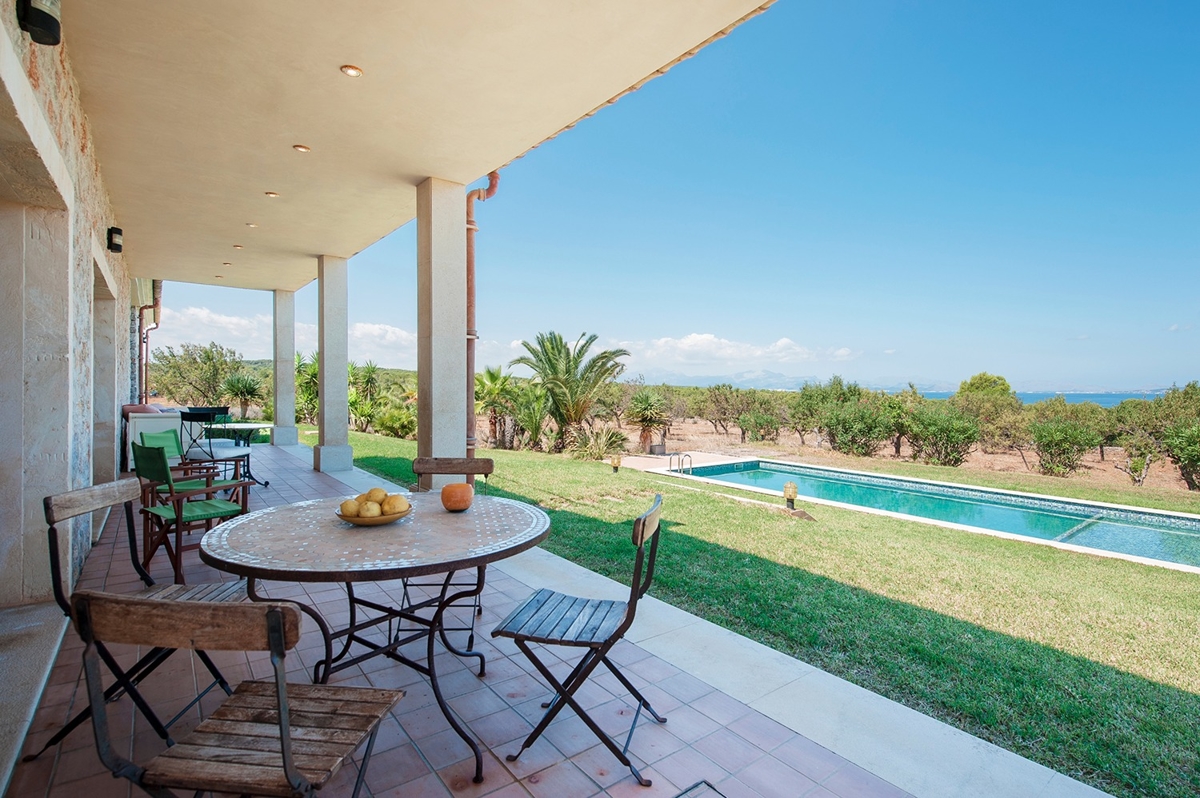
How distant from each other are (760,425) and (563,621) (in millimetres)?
15864

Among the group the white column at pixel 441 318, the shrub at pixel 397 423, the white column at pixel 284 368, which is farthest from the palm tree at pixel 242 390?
the white column at pixel 441 318

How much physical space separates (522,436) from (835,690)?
40.2 ft

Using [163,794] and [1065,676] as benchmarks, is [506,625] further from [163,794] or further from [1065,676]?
[1065,676]

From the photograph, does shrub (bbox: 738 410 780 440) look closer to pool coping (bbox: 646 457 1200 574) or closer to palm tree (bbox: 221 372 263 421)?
pool coping (bbox: 646 457 1200 574)

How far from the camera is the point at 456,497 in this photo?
253 cm

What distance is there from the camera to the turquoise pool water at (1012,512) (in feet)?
23.2

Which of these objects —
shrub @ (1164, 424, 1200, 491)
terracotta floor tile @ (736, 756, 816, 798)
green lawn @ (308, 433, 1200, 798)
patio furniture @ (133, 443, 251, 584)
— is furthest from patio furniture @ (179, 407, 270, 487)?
shrub @ (1164, 424, 1200, 491)

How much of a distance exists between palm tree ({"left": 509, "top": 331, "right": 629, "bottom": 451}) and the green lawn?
644 cm

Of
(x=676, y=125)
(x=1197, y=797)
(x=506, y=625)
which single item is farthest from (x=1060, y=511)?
(x=676, y=125)

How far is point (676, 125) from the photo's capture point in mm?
30469

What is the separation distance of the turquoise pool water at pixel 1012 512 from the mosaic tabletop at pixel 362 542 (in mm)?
7395

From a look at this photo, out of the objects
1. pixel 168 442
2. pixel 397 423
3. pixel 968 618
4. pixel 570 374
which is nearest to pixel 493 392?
pixel 570 374

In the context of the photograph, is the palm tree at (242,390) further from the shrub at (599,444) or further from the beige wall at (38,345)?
the beige wall at (38,345)

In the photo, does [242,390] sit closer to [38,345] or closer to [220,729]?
[38,345]
